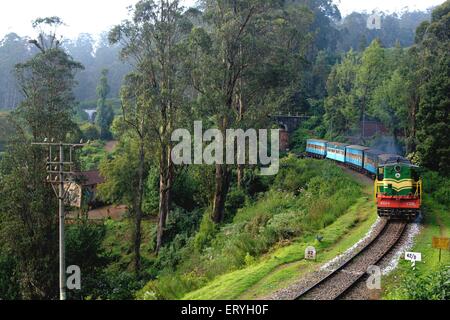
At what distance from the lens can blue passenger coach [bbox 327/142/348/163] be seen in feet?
130

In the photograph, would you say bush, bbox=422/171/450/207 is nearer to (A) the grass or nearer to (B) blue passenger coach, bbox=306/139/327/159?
(A) the grass

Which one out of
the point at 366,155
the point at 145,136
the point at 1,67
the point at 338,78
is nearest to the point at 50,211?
the point at 145,136

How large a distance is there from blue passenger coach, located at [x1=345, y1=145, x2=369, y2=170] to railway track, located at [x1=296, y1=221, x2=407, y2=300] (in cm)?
1595

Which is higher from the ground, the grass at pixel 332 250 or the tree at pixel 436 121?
the tree at pixel 436 121

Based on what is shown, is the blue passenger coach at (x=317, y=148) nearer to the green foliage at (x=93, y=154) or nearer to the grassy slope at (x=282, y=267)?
the grassy slope at (x=282, y=267)

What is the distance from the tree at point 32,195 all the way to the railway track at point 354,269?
1473 cm

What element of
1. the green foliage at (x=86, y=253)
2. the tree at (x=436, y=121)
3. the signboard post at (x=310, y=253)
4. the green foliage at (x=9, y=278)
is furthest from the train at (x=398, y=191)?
the green foliage at (x=9, y=278)

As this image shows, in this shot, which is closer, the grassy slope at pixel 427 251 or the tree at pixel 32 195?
the grassy slope at pixel 427 251

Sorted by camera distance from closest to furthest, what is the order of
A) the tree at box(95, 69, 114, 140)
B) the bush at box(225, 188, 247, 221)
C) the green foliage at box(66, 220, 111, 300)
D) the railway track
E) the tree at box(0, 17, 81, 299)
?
the railway track < the tree at box(0, 17, 81, 299) < the green foliage at box(66, 220, 111, 300) < the bush at box(225, 188, 247, 221) < the tree at box(95, 69, 114, 140)

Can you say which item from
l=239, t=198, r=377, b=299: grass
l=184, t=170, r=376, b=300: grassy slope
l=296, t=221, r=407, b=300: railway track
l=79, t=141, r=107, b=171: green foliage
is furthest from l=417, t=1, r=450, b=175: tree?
l=79, t=141, r=107, b=171: green foliage

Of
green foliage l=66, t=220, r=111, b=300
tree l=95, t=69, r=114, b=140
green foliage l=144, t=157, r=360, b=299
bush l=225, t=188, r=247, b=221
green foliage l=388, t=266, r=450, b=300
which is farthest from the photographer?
tree l=95, t=69, r=114, b=140

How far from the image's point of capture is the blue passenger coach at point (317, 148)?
43.8m

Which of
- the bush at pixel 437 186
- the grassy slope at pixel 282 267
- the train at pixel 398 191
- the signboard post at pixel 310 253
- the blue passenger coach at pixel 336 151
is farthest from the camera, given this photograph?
the blue passenger coach at pixel 336 151

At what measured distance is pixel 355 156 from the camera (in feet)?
120
